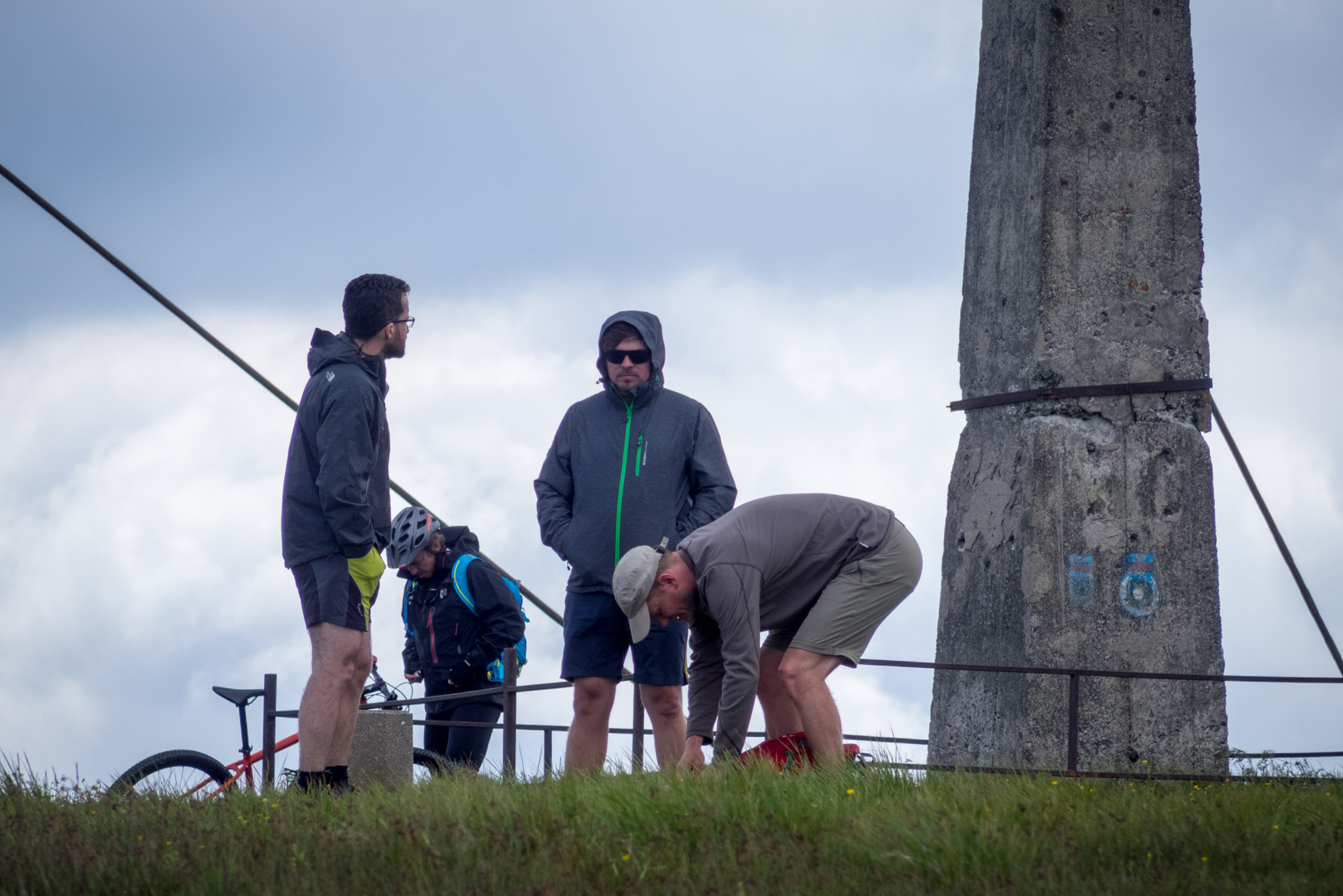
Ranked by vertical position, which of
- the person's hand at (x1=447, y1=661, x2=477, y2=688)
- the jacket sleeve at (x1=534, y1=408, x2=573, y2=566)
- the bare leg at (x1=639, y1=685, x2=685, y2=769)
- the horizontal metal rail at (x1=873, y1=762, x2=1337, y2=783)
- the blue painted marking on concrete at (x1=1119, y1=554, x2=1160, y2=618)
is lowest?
the horizontal metal rail at (x1=873, y1=762, x2=1337, y2=783)

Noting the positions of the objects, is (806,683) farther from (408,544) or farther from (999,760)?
(408,544)

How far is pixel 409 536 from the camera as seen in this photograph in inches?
269

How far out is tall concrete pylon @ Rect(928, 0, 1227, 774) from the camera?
18.0 feet

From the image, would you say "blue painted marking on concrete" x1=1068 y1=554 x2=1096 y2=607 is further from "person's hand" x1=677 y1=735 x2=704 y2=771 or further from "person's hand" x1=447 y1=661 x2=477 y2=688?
"person's hand" x1=447 y1=661 x2=477 y2=688

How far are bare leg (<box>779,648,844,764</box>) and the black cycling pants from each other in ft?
8.28

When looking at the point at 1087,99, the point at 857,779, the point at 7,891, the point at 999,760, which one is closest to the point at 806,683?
the point at 857,779

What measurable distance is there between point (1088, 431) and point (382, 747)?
369 cm

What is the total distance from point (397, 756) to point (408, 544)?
1067mm

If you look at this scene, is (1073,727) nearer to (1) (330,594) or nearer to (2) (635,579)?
(2) (635,579)

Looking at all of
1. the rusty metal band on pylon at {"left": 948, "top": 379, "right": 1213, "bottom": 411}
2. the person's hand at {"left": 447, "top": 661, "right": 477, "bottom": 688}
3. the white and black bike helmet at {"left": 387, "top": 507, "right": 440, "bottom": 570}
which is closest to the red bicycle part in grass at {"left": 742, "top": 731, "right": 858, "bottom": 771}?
the rusty metal band on pylon at {"left": 948, "top": 379, "right": 1213, "bottom": 411}

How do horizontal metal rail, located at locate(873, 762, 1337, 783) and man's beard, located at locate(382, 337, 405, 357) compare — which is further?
man's beard, located at locate(382, 337, 405, 357)

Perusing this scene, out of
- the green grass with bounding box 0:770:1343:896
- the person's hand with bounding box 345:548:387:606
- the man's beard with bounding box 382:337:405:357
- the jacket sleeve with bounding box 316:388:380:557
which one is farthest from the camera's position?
the man's beard with bounding box 382:337:405:357

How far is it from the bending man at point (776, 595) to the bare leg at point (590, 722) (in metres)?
0.34

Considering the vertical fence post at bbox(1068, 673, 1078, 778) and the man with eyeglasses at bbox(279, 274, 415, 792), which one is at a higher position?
the man with eyeglasses at bbox(279, 274, 415, 792)
